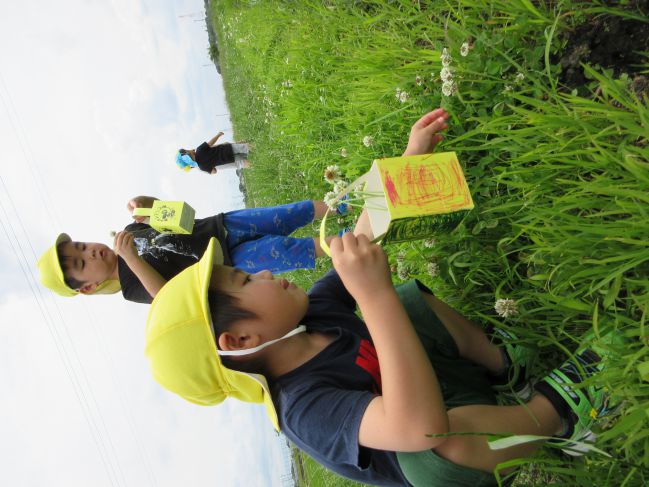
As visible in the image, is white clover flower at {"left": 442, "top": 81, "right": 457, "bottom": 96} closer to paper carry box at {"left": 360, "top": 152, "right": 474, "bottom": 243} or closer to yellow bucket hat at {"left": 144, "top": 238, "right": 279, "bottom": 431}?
paper carry box at {"left": 360, "top": 152, "right": 474, "bottom": 243}

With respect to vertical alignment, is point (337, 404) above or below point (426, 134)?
below

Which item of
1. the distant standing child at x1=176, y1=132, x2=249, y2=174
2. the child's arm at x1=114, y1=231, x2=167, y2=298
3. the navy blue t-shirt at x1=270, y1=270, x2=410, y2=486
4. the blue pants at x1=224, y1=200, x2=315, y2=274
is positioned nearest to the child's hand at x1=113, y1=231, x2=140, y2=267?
the child's arm at x1=114, y1=231, x2=167, y2=298

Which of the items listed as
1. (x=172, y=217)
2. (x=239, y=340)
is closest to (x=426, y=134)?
(x=239, y=340)

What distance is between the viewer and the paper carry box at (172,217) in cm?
246

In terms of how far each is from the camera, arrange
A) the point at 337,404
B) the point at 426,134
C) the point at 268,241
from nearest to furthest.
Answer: the point at 337,404
the point at 426,134
the point at 268,241

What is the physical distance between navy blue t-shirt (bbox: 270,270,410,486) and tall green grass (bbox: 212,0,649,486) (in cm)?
47

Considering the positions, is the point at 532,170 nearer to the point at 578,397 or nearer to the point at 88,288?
the point at 578,397

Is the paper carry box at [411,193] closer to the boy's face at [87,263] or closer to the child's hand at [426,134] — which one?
the child's hand at [426,134]

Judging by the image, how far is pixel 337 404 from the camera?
1.17 meters

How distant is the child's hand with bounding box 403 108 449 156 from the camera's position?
59.8 inches

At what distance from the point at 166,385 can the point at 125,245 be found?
1294 millimetres

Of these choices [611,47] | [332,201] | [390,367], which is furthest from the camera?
[332,201]

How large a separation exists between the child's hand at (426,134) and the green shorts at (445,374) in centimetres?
51

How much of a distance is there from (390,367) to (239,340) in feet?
1.71
